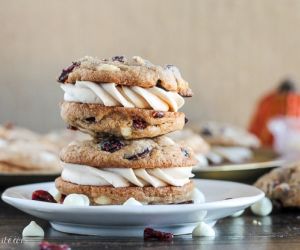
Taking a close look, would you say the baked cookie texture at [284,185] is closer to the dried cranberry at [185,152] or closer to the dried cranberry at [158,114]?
the dried cranberry at [185,152]

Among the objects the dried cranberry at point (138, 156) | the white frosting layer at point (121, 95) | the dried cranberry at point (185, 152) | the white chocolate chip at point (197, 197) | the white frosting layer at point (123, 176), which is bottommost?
the white chocolate chip at point (197, 197)

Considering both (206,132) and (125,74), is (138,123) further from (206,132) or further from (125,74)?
(206,132)

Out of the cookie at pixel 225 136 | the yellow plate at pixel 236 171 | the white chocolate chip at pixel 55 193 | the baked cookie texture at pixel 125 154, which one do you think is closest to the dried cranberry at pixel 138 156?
the baked cookie texture at pixel 125 154

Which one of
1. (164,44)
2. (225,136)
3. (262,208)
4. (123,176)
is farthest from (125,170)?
(164,44)

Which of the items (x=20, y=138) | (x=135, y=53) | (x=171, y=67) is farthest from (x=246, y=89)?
(x=171, y=67)

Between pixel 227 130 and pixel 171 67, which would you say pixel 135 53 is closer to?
pixel 227 130

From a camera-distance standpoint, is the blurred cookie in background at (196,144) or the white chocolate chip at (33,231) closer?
the white chocolate chip at (33,231)

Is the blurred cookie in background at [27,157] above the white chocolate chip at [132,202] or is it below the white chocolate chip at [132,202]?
above
